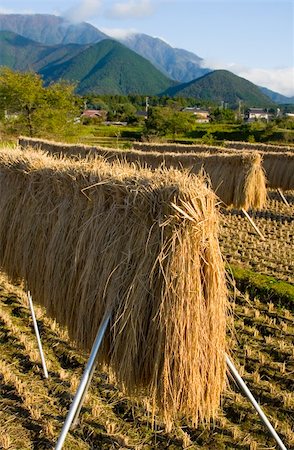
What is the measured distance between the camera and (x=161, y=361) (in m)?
2.78

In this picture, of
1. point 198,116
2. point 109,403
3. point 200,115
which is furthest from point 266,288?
point 200,115

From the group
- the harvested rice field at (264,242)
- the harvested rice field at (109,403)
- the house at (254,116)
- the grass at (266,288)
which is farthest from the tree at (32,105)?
the house at (254,116)

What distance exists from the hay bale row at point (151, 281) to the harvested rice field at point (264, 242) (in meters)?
5.86

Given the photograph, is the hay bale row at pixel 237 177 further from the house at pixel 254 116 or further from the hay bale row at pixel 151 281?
the house at pixel 254 116

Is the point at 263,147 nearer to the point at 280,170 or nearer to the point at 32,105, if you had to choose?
the point at 280,170

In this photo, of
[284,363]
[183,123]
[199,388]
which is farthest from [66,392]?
[183,123]

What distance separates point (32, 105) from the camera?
103ft

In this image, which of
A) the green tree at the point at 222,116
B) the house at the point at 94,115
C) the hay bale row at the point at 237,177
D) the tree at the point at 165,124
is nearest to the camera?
the hay bale row at the point at 237,177

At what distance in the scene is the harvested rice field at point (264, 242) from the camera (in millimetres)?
9359

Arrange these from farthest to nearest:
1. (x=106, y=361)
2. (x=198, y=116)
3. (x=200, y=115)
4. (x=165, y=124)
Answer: (x=200, y=115) → (x=198, y=116) → (x=165, y=124) → (x=106, y=361)

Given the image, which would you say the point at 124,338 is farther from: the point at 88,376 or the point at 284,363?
the point at 284,363

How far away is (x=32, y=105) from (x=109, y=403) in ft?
97.6

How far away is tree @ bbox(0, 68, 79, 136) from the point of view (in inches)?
1209

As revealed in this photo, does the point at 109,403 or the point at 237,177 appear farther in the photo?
the point at 237,177
